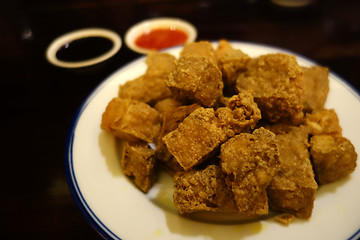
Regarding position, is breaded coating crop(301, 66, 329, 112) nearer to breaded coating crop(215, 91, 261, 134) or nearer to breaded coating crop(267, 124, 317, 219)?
breaded coating crop(267, 124, 317, 219)

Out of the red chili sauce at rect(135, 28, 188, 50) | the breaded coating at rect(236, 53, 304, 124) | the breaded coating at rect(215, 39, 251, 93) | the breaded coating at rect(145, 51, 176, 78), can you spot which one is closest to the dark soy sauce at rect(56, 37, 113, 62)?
the red chili sauce at rect(135, 28, 188, 50)

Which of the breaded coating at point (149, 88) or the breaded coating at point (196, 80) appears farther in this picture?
the breaded coating at point (149, 88)

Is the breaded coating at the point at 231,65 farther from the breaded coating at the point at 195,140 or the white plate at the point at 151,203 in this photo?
the white plate at the point at 151,203

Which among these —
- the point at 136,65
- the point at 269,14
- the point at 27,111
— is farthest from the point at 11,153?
the point at 269,14

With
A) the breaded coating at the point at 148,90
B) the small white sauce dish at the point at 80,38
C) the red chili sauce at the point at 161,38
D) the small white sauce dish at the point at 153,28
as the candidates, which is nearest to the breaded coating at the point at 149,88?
the breaded coating at the point at 148,90

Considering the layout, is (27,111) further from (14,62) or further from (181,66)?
(181,66)

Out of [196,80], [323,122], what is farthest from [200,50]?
[323,122]
